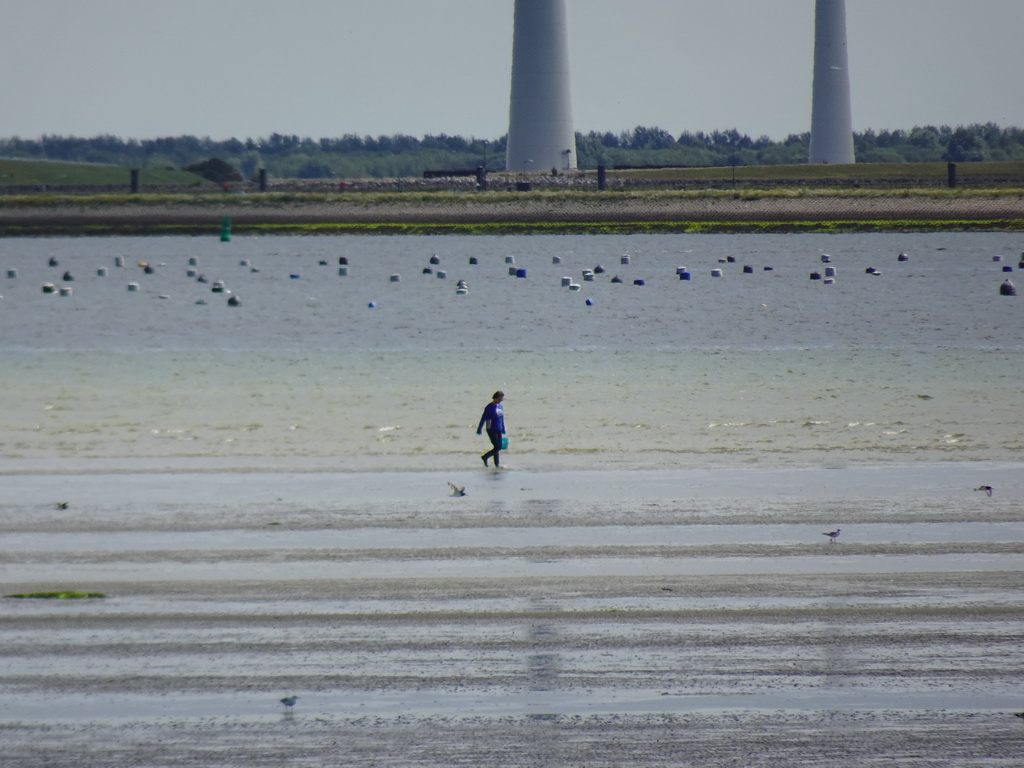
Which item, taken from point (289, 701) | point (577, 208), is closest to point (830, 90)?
point (577, 208)

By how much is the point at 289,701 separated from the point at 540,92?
136 meters

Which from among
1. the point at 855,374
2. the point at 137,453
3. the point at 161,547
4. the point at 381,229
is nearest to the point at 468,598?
the point at 161,547

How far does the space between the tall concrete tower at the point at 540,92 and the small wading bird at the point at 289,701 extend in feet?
438

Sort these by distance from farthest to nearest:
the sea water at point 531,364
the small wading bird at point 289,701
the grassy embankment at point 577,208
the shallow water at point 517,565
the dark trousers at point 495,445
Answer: the grassy embankment at point 577,208
the sea water at point 531,364
the dark trousers at point 495,445
the small wading bird at point 289,701
the shallow water at point 517,565

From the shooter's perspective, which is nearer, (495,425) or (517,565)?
(517,565)

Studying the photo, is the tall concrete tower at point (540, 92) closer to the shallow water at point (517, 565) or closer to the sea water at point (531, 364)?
the sea water at point (531, 364)

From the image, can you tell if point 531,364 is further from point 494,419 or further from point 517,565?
point 517,565

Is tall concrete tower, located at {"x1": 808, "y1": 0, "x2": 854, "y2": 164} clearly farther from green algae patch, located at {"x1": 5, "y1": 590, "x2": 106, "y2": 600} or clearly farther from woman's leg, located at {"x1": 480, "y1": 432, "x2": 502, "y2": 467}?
green algae patch, located at {"x1": 5, "y1": 590, "x2": 106, "y2": 600}

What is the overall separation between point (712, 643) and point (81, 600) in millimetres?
4898

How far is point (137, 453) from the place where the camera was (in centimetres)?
1870

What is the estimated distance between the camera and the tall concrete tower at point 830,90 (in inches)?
5822

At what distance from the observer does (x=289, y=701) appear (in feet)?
25.6

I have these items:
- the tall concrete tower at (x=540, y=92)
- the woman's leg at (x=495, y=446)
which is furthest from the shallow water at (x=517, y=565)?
the tall concrete tower at (x=540, y=92)

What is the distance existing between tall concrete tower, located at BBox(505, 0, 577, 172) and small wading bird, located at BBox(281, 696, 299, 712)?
133m
